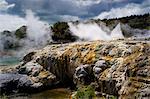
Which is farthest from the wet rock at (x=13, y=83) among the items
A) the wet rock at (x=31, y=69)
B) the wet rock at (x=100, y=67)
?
the wet rock at (x=100, y=67)

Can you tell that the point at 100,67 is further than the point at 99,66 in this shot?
No

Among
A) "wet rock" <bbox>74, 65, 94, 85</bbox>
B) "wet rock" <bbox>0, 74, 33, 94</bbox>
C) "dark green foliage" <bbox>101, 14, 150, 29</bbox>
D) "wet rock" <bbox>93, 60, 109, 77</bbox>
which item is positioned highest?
"dark green foliage" <bbox>101, 14, 150, 29</bbox>

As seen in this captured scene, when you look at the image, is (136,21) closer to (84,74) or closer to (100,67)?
(84,74)

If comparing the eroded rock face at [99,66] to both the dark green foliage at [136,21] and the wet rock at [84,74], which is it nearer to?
the wet rock at [84,74]

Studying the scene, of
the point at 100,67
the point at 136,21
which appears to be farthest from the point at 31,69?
the point at 136,21

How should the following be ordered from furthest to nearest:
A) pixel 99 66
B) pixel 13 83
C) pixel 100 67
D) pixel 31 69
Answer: pixel 31 69
pixel 13 83
pixel 99 66
pixel 100 67

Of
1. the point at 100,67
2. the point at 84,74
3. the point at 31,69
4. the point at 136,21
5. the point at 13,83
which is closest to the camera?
the point at 100,67

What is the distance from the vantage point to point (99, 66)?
1519 inches

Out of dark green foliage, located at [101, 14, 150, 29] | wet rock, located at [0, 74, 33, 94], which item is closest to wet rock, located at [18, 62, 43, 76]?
wet rock, located at [0, 74, 33, 94]

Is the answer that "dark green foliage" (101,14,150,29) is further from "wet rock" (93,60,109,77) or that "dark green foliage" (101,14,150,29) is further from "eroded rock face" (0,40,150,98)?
"wet rock" (93,60,109,77)

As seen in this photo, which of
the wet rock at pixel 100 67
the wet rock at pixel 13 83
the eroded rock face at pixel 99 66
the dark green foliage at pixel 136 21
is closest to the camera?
the eroded rock face at pixel 99 66

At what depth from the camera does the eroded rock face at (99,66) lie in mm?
30562

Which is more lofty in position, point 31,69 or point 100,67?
point 100,67

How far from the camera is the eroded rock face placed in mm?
30562
